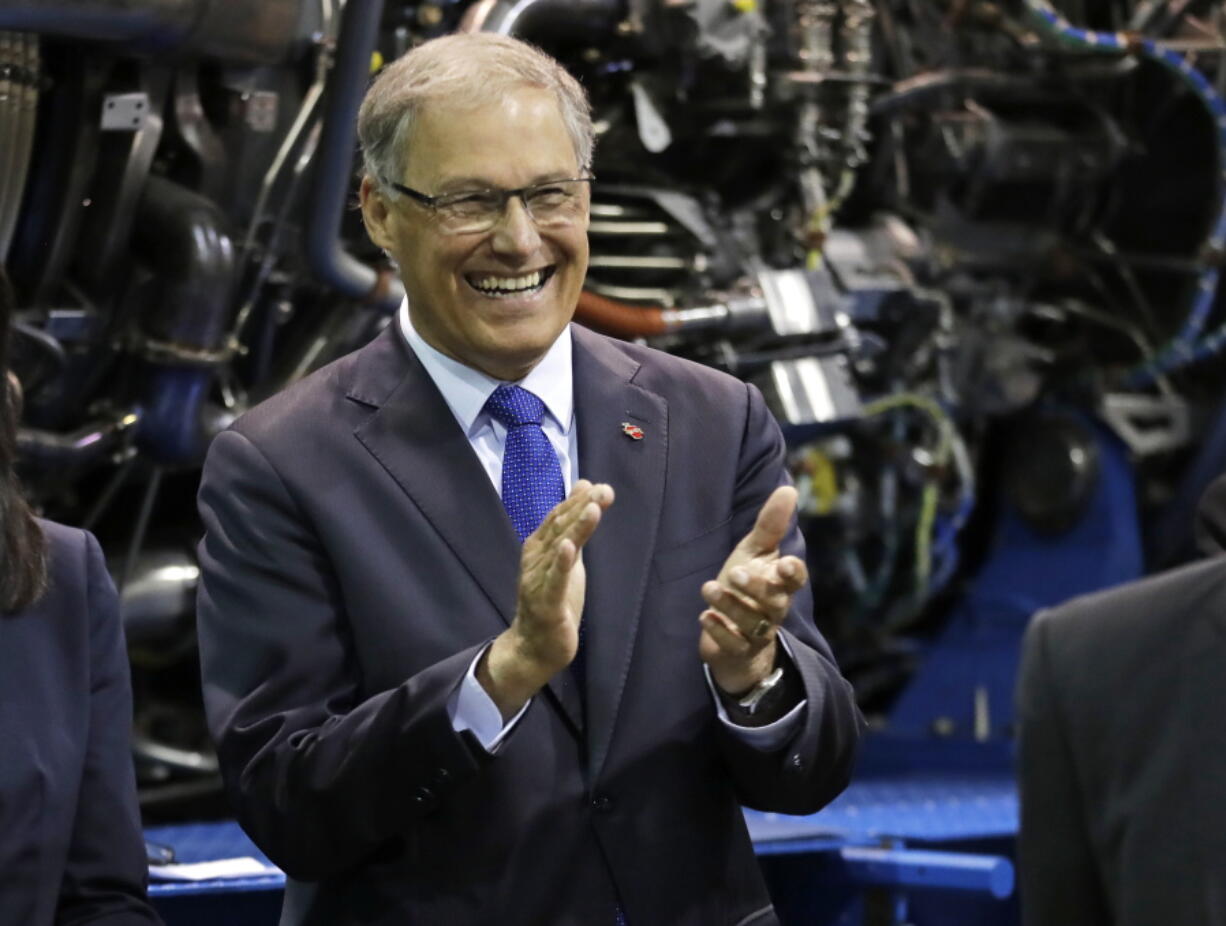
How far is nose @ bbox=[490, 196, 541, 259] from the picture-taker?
2.03 meters

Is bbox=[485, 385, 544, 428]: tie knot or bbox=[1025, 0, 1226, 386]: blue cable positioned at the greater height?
bbox=[485, 385, 544, 428]: tie knot

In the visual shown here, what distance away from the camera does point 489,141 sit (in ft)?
6.66

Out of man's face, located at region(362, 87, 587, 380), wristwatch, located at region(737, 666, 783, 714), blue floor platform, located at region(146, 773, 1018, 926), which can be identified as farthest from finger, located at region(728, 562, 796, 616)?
blue floor platform, located at region(146, 773, 1018, 926)

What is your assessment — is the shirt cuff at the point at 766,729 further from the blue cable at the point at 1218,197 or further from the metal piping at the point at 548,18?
the blue cable at the point at 1218,197

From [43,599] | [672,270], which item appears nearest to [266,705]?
[43,599]

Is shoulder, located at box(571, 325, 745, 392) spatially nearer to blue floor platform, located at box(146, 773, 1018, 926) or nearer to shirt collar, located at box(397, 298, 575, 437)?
shirt collar, located at box(397, 298, 575, 437)

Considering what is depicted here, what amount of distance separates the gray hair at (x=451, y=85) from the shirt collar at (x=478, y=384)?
7.3 inches

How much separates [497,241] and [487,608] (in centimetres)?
36

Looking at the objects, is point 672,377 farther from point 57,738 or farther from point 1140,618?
point 1140,618

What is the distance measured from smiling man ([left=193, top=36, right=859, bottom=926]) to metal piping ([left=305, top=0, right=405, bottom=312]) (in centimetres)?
178

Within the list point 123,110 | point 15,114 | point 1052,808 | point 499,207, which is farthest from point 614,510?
point 123,110

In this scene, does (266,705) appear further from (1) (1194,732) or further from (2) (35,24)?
(2) (35,24)

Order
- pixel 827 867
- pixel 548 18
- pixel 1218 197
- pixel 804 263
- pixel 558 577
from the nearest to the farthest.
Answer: pixel 558 577 < pixel 827 867 < pixel 548 18 < pixel 804 263 < pixel 1218 197

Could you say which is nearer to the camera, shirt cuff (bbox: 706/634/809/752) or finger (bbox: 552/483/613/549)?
finger (bbox: 552/483/613/549)
